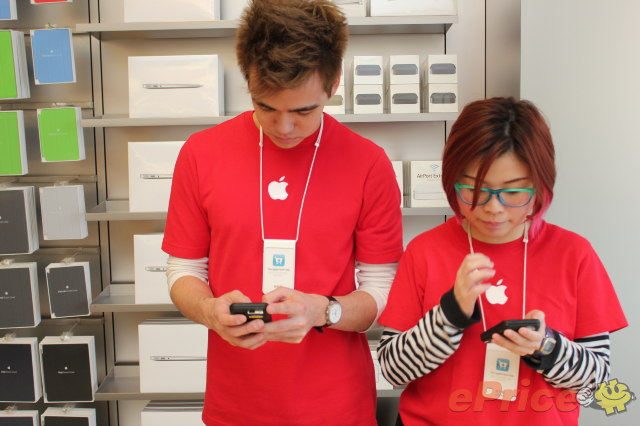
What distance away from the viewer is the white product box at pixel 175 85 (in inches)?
99.3

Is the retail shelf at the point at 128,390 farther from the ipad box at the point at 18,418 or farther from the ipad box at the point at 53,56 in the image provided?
the ipad box at the point at 53,56

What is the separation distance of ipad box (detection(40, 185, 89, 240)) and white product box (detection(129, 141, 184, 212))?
278 millimetres

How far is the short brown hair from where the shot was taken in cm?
Answer: 106

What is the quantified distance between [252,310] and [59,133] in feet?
6.31

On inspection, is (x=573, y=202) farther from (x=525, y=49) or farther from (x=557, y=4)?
(x=557, y=4)

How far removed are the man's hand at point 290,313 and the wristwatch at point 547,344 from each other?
1.33ft

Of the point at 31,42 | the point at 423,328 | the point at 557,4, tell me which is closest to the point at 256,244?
the point at 423,328

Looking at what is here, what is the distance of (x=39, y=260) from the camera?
2.91 meters

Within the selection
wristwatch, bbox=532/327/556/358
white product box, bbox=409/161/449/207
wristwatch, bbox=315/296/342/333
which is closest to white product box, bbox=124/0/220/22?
white product box, bbox=409/161/449/207

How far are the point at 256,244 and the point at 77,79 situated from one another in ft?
6.70

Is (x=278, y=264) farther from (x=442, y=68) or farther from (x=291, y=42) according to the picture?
(x=442, y=68)

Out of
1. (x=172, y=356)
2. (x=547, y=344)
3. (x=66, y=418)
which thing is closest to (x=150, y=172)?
(x=172, y=356)

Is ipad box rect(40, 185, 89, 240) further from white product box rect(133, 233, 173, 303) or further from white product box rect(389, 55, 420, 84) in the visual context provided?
white product box rect(389, 55, 420, 84)

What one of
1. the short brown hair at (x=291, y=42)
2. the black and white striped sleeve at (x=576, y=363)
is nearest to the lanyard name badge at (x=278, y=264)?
the short brown hair at (x=291, y=42)
